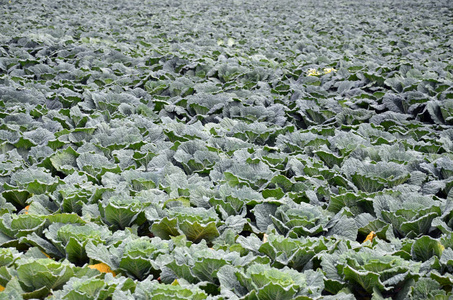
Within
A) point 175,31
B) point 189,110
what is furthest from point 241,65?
point 175,31

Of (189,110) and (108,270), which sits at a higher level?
(108,270)

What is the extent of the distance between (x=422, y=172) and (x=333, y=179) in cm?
66

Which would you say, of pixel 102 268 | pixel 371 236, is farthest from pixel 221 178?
pixel 102 268

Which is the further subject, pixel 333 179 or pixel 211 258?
pixel 333 179

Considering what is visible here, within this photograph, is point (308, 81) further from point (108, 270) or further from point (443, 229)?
point (108, 270)

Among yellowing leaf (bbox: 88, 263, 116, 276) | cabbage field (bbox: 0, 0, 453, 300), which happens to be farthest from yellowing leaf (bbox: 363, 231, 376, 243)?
yellowing leaf (bbox: 88, 263, 116, 276)

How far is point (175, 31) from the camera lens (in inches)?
426

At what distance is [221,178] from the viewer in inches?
129

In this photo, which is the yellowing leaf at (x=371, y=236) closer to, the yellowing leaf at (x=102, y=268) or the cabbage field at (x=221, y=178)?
the cabbage field at (x=221, y=178)

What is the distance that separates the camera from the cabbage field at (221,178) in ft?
7.09

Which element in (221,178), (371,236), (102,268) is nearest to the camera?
(102,268)

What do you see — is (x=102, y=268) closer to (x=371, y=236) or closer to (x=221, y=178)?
(x=221, y=178)

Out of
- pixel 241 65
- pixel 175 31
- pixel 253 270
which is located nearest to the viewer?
pixel 253 270

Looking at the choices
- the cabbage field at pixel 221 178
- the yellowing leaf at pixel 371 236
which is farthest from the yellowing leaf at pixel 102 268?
the yellowing leaf at pixel 371 236
